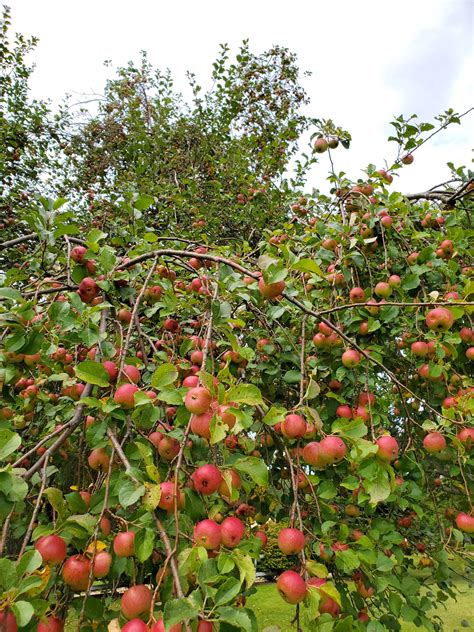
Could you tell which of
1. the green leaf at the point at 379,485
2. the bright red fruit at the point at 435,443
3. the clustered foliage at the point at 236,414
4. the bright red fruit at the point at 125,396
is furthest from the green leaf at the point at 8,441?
the bright red fruit at the point at 435,443

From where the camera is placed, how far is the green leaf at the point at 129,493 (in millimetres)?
836

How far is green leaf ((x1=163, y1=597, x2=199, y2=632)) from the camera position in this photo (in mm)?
670

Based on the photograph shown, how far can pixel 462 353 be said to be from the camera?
2033 millimetres

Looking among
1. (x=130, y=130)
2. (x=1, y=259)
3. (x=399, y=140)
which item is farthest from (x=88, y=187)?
(x=399, y=140)

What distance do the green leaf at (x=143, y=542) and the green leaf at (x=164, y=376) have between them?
30 centimetres

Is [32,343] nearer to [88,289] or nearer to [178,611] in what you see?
[88,289]

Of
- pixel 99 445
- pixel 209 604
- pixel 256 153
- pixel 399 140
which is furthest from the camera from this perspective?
pixel 256 153

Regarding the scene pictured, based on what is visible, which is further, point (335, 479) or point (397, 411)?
point (397, 411)

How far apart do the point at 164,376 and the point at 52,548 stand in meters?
0.41

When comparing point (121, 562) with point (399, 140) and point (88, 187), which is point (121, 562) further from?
point (88, 187)

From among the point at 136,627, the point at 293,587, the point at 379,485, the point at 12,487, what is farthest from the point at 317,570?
the point at 12,487

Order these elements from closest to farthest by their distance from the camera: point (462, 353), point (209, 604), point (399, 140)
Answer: point (209, 604) < point (462, 353) < point (399, 140)

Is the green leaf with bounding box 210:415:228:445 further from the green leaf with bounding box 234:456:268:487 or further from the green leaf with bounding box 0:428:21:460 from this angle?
the green leaf with bounding box 0:428:21:460

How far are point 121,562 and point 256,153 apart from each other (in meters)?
5.71
